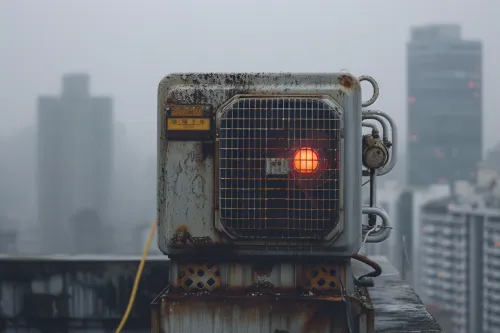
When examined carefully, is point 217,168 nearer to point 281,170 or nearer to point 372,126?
point 281,170

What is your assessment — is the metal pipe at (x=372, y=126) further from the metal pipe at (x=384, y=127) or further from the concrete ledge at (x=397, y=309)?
the concrete ledge at (x=397, y=309)

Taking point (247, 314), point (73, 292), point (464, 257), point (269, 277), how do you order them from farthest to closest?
point (464, 257) < point (73, 292) < point (269, 277) < point (247, 314)

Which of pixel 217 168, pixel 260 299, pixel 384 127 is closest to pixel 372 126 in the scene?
pixel 384 127

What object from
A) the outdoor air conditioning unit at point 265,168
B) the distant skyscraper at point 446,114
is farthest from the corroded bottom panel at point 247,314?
the distant skyscraper at point 446,114

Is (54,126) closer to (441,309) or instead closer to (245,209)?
(441,309)

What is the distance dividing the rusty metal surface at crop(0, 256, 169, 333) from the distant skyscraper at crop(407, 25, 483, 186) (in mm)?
170853

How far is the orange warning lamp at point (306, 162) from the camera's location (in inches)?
127

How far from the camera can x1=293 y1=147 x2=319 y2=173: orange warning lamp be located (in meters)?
3.21

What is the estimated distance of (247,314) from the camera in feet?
10.5

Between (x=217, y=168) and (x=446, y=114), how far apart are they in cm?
18410

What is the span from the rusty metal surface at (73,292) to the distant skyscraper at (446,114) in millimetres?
170853

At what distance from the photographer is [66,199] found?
10594 cm

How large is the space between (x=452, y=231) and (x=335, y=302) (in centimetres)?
9419

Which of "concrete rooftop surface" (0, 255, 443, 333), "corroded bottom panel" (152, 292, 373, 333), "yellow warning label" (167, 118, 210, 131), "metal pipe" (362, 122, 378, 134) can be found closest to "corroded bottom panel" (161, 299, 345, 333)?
"corroded bottom panel" (152, 292, 373, 333)
